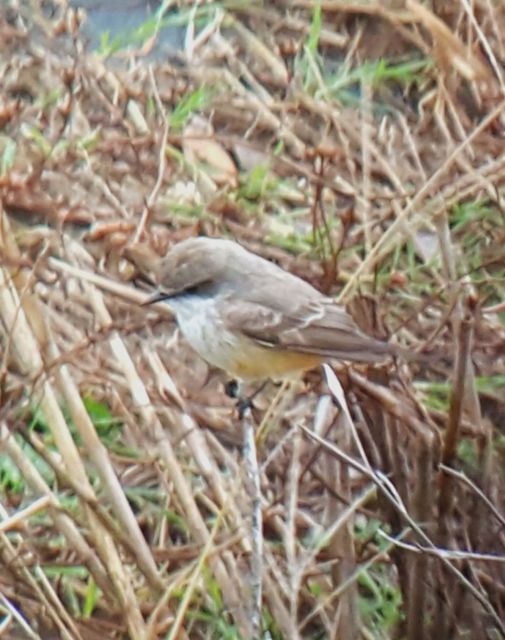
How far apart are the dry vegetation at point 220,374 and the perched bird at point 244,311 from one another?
0.39ft

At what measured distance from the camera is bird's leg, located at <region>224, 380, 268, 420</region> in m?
3.99

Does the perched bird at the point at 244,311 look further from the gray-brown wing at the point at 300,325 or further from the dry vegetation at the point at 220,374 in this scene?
the dry vegetation at the point at 220,374

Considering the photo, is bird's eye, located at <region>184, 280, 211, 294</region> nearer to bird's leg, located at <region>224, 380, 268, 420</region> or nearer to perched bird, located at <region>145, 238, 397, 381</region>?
perched bird, located at <region>145, 238, 397, 381</region>

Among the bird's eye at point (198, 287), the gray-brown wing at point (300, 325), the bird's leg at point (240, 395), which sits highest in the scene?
the bird's eye at point (198, 287)

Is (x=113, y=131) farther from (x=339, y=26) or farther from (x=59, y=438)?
(x=59, y=438)

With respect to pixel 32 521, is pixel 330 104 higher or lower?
higher

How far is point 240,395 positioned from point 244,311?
0.80ft

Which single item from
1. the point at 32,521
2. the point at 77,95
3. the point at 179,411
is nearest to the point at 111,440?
the point at 32,521

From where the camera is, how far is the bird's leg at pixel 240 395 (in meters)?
3.99

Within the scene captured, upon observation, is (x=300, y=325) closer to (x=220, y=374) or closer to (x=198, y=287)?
(x=198, y=287)

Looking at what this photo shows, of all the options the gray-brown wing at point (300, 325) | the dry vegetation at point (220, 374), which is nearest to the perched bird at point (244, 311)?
the gray-brown wing at point (300, 325)

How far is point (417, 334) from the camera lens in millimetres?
4953

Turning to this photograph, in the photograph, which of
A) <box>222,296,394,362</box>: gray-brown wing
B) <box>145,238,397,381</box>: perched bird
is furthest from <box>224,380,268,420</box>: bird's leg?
<box>222,296,394,362</box>: gray-brown wing

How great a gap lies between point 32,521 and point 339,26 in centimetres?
334
